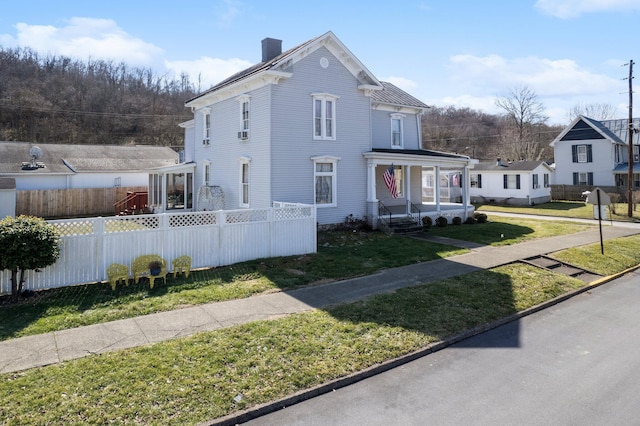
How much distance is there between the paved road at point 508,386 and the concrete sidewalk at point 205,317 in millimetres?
2792

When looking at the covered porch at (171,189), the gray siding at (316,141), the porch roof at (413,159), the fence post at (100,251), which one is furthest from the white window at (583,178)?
the fence post at (100,251)

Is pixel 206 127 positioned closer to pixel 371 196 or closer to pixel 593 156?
pixel 371 196

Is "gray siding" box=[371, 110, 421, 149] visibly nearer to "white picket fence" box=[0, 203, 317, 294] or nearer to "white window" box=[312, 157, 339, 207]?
"white window" box=[312, 157, 339, 207]

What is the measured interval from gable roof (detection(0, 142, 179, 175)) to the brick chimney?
60.7 feet

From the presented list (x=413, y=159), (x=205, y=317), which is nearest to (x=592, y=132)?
(x=413, y=159)

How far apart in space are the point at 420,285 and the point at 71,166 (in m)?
31.7

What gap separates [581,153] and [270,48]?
35.4 meters

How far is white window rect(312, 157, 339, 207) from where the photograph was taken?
17641 mm

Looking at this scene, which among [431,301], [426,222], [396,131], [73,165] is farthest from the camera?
[73,165]

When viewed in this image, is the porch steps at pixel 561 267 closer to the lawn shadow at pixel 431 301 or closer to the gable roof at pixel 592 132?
the lawn shadow at pixel 431 301

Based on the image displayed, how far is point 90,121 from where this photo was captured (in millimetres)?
59500

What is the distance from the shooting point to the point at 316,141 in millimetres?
17500

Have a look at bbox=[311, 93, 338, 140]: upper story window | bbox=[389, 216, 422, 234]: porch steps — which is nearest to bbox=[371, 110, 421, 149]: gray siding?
bbox=[311, 93, 338, 140]: upper story window

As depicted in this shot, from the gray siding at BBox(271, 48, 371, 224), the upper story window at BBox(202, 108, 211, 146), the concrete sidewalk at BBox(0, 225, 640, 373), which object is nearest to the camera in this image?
the concrete sidewalk at BBox(0, 225, 640, 373)
